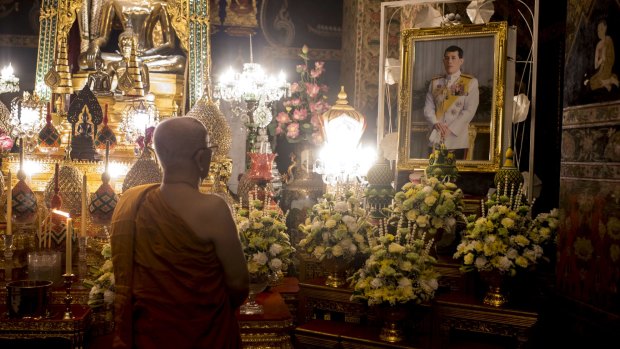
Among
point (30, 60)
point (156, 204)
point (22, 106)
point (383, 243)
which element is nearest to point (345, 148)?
point (383, 243)

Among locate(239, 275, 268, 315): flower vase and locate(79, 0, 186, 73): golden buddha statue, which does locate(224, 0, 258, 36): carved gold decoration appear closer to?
locate(79, 0, 186, 73): golden buddha statue

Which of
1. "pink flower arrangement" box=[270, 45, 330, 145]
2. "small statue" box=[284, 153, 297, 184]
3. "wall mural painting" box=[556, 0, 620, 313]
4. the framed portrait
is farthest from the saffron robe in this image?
"pink flower arrangement" box=[270, 45, 330, 145]

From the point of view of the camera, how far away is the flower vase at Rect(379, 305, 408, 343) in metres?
3.71

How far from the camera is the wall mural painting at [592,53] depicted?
3490 mm

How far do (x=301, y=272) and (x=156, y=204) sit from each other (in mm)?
2191

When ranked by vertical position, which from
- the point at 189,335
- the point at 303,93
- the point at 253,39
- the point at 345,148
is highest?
the point at 253,39

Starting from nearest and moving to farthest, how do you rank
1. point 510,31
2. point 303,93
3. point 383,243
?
point 383,243
point 510,31
point 303,93

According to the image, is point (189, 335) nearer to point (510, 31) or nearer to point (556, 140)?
point (510, 31)

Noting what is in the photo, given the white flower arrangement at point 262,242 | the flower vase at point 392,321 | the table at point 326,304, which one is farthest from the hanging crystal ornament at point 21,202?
the flower vase at point 392,321

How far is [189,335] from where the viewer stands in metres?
2.49

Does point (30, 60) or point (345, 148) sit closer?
point (345, 148)

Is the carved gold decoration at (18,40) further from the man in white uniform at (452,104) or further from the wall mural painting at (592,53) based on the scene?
the wall mural painting at (592,53)

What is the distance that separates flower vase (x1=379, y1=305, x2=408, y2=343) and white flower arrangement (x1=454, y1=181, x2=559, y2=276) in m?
0.56

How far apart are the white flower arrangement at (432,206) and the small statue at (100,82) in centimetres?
365
